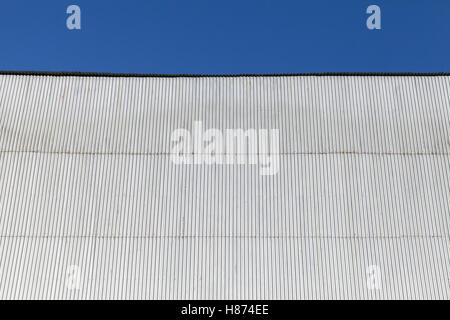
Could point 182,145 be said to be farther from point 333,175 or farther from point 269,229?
point 333,175

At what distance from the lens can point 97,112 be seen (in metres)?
18.6

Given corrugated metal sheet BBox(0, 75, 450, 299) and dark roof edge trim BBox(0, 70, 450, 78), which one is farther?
dark roof edge trim BBox(0, 70, 450, 78)

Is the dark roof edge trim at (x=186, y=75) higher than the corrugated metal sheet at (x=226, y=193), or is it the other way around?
the dark roof edge trim at (x=186, y=75)

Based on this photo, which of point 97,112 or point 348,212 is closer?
point 348,212

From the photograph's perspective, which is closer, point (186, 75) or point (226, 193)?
point (226, 193)

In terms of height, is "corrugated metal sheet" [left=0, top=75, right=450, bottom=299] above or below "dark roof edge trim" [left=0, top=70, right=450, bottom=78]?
below

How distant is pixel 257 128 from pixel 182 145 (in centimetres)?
348

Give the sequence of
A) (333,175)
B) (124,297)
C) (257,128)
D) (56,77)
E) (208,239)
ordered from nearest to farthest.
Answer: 1. (124,297)
2. (208,239)
3. (333,175)
4. (257,128)
5. (56,77)

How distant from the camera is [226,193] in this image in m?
16.6

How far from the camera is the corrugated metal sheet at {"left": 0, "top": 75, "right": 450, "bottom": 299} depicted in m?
15.1

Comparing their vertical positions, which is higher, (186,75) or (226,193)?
(186,75)

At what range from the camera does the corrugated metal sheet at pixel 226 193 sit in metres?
15.1

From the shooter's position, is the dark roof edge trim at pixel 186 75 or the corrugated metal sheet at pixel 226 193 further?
the dark roof edge trim at pixel 186 75

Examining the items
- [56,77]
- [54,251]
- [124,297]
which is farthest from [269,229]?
[56,77]
